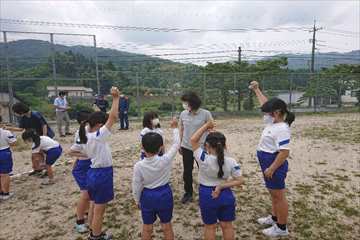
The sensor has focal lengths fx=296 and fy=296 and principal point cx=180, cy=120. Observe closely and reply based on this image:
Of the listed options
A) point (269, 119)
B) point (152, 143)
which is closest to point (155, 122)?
point (152, 143)

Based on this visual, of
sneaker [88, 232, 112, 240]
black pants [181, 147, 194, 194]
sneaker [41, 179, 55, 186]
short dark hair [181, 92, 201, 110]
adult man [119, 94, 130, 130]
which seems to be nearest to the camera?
sneaker [88, 232, 112, 240]

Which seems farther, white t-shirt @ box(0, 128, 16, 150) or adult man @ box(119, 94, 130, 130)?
adult man @ box(119, 94, 130, 130)

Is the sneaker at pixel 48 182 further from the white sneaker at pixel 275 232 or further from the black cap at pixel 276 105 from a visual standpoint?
the black cap at pixel 276 105

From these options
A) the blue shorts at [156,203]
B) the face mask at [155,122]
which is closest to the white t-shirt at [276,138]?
the blue shorts at [156,203]

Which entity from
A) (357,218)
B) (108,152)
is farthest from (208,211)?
(357,218)

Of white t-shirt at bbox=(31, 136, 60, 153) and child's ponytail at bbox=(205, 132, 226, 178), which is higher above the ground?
child's ponytail at bbox=(205, 132, 226, 178)

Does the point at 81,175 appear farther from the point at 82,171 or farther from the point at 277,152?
the point at 277,152

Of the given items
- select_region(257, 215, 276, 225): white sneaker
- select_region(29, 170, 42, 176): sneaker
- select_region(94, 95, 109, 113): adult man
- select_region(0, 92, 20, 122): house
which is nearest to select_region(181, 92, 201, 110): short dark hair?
select_region(257, 215, 276, 225): white sneaker

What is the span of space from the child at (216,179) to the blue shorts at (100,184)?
1.10 m

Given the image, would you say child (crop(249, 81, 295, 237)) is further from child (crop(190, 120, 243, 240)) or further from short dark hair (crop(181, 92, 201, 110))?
short dark hair (crop(181, 92, 201, 110))

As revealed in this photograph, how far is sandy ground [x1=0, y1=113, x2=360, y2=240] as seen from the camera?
3809 mm

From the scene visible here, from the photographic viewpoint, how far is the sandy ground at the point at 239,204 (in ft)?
12.5

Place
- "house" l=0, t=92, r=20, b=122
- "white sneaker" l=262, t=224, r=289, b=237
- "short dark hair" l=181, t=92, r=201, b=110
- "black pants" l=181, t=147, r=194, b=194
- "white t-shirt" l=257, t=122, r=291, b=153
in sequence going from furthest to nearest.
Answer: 1. "house" l=0, t=92, r=20, b=122
2. "black pants" l=181, t=147, r=194, b=194
3. "short dark hair" l=181, t=92, r=201, b=110
4. "white sneaker" l=262, t=224, r=289, b=237
5. "white t-shirt" l=257, t=122, r=291, b=153

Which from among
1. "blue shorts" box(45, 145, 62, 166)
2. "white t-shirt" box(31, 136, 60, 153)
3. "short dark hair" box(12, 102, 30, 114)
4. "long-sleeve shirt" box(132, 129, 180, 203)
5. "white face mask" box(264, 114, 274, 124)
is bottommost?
"blue shorts" box(45, 145, 62, 166)
